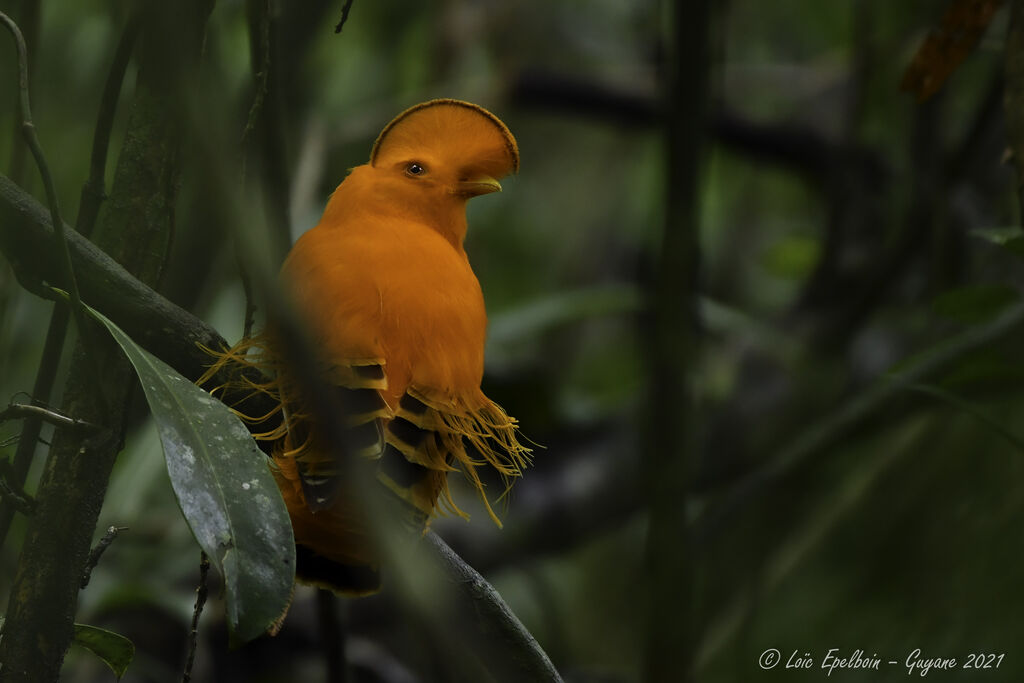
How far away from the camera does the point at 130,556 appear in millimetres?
1588

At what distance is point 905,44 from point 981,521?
40.6 inches

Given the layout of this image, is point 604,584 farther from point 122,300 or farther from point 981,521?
point 122,300

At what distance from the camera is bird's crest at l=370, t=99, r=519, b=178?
56 cm

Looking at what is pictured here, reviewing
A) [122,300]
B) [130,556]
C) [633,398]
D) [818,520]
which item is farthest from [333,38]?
[122,300]

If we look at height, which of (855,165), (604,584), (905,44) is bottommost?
(604,584)

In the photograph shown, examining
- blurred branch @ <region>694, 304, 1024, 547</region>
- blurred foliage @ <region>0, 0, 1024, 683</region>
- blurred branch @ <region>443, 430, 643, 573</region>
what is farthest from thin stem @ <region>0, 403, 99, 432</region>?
blurred branch @ <region>443, 430, 643, 573</region>

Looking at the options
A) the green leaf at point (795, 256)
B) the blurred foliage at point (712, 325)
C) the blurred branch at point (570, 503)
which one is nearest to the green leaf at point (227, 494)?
the blurred foliage at point (712, 325)

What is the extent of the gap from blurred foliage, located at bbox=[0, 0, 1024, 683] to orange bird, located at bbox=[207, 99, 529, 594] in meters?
0.33

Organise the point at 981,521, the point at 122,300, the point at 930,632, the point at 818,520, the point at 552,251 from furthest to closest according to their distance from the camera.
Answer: the point at 552,251, the point at 818,520, the point at 981,521, the point at 930,632, the point at 122,300

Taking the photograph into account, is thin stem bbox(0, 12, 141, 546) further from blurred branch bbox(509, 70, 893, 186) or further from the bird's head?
blurred branch bbox(509, 70, 893, 186)

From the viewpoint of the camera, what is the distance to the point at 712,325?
1.90 m

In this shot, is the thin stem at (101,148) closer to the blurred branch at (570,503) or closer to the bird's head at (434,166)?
the bird's head at (434,166)

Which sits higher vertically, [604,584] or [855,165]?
[855,165]

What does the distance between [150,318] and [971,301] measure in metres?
0.67
